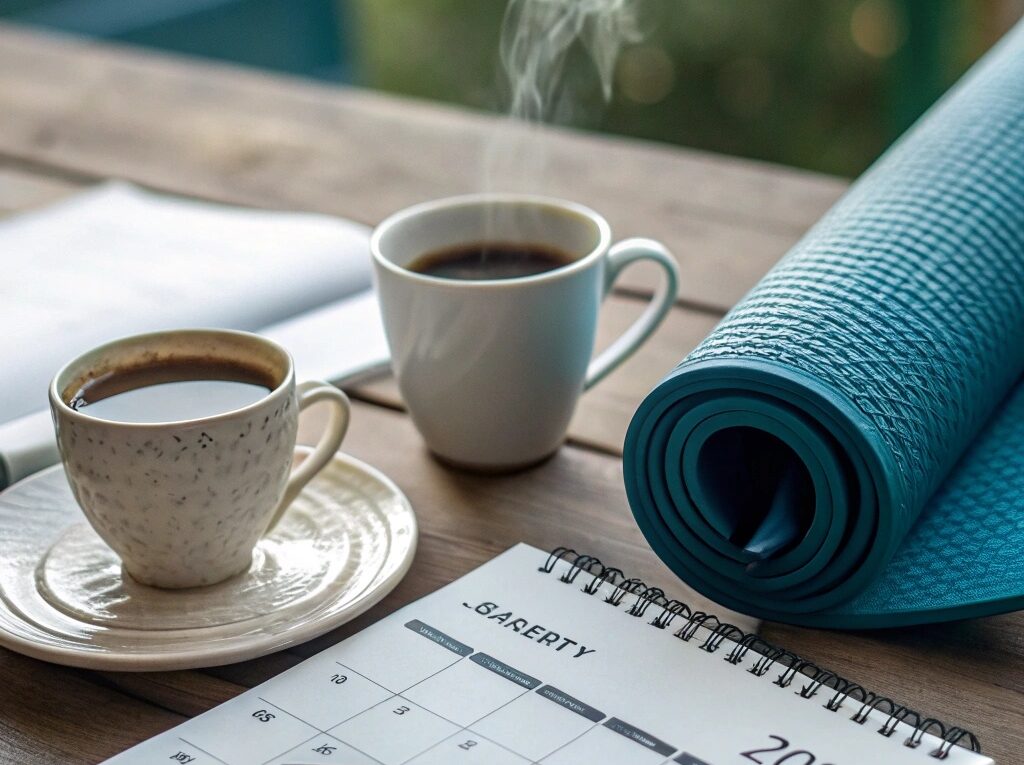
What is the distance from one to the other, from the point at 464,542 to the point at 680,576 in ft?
0.42

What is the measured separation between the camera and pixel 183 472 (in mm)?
583

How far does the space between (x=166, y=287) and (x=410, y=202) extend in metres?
0.32

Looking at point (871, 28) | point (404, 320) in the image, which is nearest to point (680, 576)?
point (404, 320)

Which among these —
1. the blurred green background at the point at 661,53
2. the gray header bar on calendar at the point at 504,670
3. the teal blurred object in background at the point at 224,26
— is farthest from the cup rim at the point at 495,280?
the teal blurred object in background at the point at 224,26

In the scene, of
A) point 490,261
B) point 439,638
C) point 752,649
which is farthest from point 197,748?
point 490,261

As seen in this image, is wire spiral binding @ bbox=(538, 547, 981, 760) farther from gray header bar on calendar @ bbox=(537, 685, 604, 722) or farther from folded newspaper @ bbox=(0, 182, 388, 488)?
folded newspaper @ bbox=(0, 182, 388, 488)

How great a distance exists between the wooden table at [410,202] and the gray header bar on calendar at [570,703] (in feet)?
0.36

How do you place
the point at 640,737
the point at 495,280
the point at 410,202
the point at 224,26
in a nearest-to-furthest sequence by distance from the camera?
the point at 640,737 → the point at 495,280 → the point at 410,202 → the point at 224,26

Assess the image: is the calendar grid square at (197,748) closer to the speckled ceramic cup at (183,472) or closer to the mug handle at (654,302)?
the speckled ceramic cup at (183,472)

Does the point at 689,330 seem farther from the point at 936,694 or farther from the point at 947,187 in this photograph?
the point at 936,694

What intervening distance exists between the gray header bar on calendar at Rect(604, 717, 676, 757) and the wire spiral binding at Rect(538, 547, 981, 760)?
7 cm

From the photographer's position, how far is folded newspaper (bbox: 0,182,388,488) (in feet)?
2.73

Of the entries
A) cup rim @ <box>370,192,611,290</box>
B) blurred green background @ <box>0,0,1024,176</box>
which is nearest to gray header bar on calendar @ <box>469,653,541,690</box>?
cup rim @ <box>370,192,611,290</box>

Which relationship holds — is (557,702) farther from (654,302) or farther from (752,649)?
(654,302)
